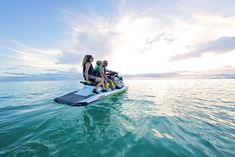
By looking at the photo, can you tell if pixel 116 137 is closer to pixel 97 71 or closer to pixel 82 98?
pixel 82 98

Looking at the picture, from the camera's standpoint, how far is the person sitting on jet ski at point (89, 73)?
23.9 feet

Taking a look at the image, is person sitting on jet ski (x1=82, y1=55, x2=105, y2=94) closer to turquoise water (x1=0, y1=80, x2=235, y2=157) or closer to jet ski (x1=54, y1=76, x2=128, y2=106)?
jet ski (x1=54, y1=76, x2=128, y2=106)

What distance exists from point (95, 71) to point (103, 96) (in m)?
1.60

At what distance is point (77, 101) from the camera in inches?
245

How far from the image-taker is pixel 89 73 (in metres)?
7.75

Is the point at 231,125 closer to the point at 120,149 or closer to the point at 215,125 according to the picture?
the point at 215,125

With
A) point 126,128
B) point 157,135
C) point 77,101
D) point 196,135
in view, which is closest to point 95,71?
point 77,101

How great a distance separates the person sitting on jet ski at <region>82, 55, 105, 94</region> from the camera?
7297 mm

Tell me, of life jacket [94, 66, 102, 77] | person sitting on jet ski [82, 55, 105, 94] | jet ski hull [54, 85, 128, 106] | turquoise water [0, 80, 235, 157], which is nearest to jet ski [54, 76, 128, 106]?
jet ski hull [54, 85, 128, 106]

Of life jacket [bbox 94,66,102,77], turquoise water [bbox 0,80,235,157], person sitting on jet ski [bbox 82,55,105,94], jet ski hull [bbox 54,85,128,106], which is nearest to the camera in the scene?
turquoise water [bbox 0,80,235,157]

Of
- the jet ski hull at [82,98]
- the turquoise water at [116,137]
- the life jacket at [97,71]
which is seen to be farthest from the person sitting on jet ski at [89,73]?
the turquoise water at [116,137]

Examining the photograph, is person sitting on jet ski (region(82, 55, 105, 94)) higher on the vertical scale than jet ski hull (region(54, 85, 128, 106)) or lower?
higher

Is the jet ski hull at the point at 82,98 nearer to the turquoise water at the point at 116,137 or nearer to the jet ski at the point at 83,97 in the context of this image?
the jet ski at the point at 83,97

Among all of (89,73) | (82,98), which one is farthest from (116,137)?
(89,73)
